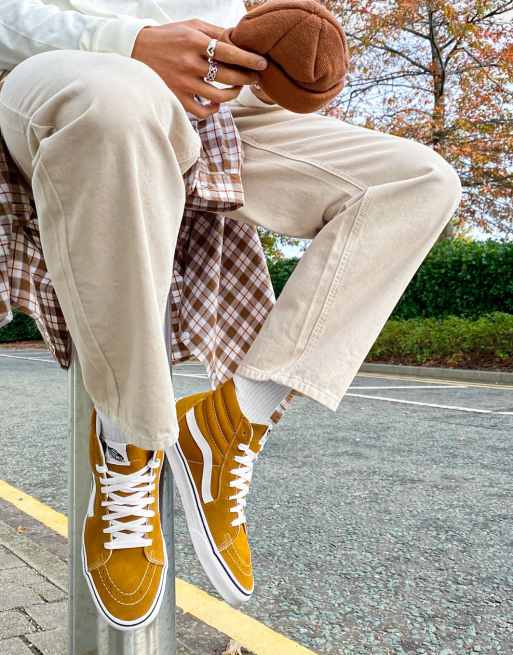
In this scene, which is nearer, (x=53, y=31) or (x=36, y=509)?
(x=53, y=31)

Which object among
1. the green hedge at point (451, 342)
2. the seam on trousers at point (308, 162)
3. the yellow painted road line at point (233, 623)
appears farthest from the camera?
the green hedge at point (451, 342)

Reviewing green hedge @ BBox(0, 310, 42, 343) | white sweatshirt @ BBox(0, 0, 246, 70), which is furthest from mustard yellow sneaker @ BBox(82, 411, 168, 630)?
green hedge @ BBox(0, 310, 42, 343)

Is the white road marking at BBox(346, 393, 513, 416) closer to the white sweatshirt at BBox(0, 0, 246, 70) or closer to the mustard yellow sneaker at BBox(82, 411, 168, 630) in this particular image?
the mustard yellow sneaker at BBox(82, 411, 168, 630)

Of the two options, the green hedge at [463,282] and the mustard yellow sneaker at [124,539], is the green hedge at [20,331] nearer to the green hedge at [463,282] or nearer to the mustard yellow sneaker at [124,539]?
the green hedge at [463,282]

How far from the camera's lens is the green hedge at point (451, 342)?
1021 cm

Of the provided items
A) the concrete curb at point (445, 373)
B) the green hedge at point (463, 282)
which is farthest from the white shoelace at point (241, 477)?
the green hedge at point (463, 282)

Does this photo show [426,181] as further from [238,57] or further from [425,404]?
[425,404]

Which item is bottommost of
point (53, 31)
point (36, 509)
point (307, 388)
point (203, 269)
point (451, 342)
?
point (451, 342)

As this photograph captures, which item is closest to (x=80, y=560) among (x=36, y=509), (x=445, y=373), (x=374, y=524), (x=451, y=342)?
(x=374, y=524)

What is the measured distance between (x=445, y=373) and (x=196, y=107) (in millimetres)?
9304

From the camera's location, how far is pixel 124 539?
1.19 metres

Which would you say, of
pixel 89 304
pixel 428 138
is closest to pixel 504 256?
pixel 428 138

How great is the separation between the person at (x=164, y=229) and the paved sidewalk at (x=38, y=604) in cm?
56

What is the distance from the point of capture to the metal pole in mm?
1278
